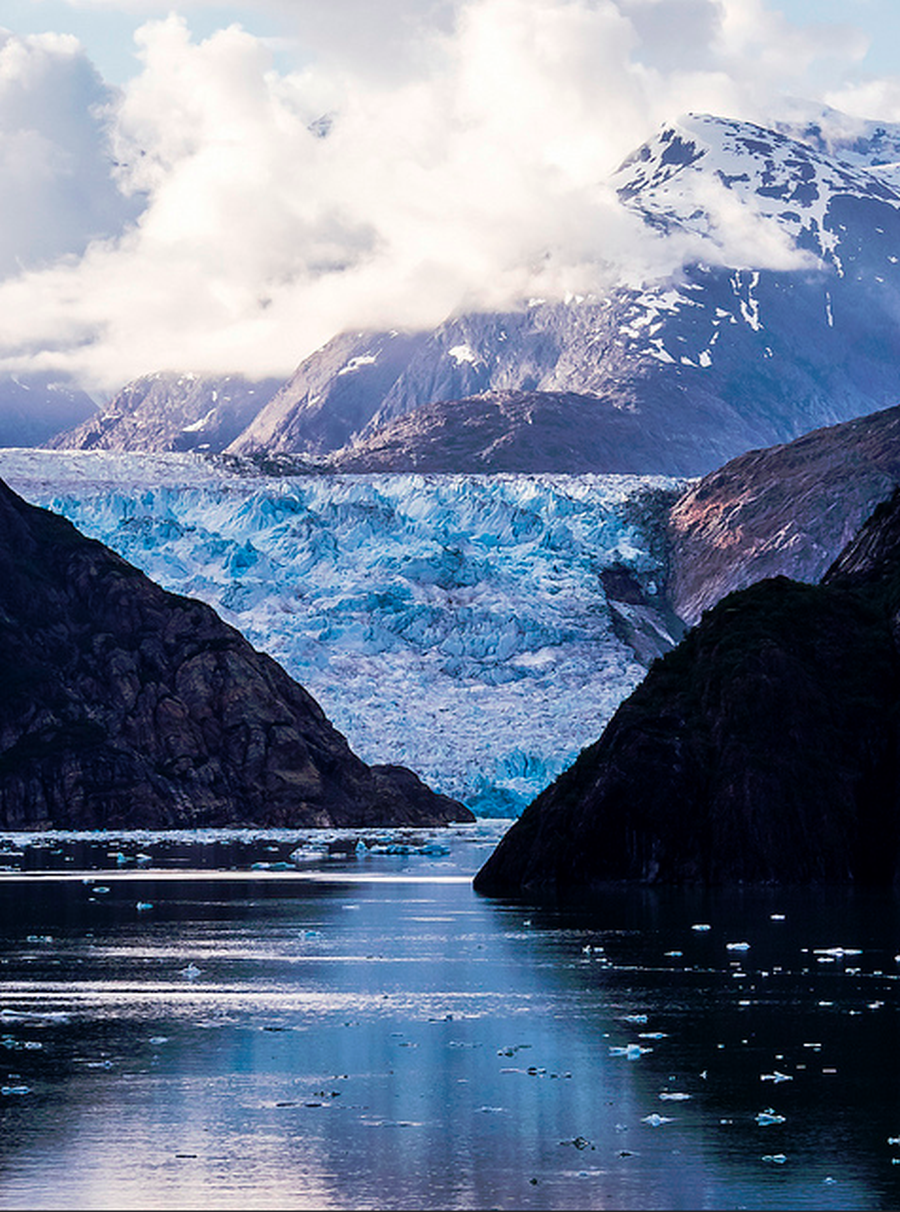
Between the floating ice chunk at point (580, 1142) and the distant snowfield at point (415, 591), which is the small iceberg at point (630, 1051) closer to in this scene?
the floating ice chunk at point (580, 1142)

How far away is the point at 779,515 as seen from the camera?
179 metres

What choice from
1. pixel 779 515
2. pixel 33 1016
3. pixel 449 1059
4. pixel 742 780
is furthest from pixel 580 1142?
pixel 779 515

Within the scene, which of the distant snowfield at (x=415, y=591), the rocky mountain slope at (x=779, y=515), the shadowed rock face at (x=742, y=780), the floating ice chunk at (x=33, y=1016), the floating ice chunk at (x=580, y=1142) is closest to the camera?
the floating ice chunk at (x=580, y=1142)

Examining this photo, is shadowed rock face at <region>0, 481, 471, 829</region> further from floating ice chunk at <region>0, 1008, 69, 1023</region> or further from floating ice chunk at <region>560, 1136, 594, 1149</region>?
floating ice chunk at <region>560, 1136, 594, 1149</region>

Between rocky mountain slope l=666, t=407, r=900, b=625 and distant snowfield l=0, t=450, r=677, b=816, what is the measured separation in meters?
21.1

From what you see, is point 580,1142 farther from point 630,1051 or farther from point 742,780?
point 742,780

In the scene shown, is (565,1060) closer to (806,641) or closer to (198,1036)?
(198,1036)

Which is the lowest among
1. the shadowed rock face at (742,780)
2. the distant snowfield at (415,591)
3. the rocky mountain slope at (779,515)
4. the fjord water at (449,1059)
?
the fjord water at (449,1059)

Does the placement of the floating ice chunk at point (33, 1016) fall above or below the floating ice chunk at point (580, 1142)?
above

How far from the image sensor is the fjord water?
16.2 metres

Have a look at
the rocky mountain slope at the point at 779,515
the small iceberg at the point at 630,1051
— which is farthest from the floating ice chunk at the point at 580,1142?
the rocky mountain slope at the point at 779,515

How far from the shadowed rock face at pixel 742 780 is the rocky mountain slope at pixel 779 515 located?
362 feet

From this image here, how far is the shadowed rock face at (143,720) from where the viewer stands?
99.7m

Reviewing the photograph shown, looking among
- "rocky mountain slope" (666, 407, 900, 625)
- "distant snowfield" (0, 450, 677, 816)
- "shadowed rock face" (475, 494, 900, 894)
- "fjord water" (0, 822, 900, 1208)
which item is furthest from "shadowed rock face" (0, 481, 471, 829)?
"rocky mountain slope" (666, 407, 900, 625)
